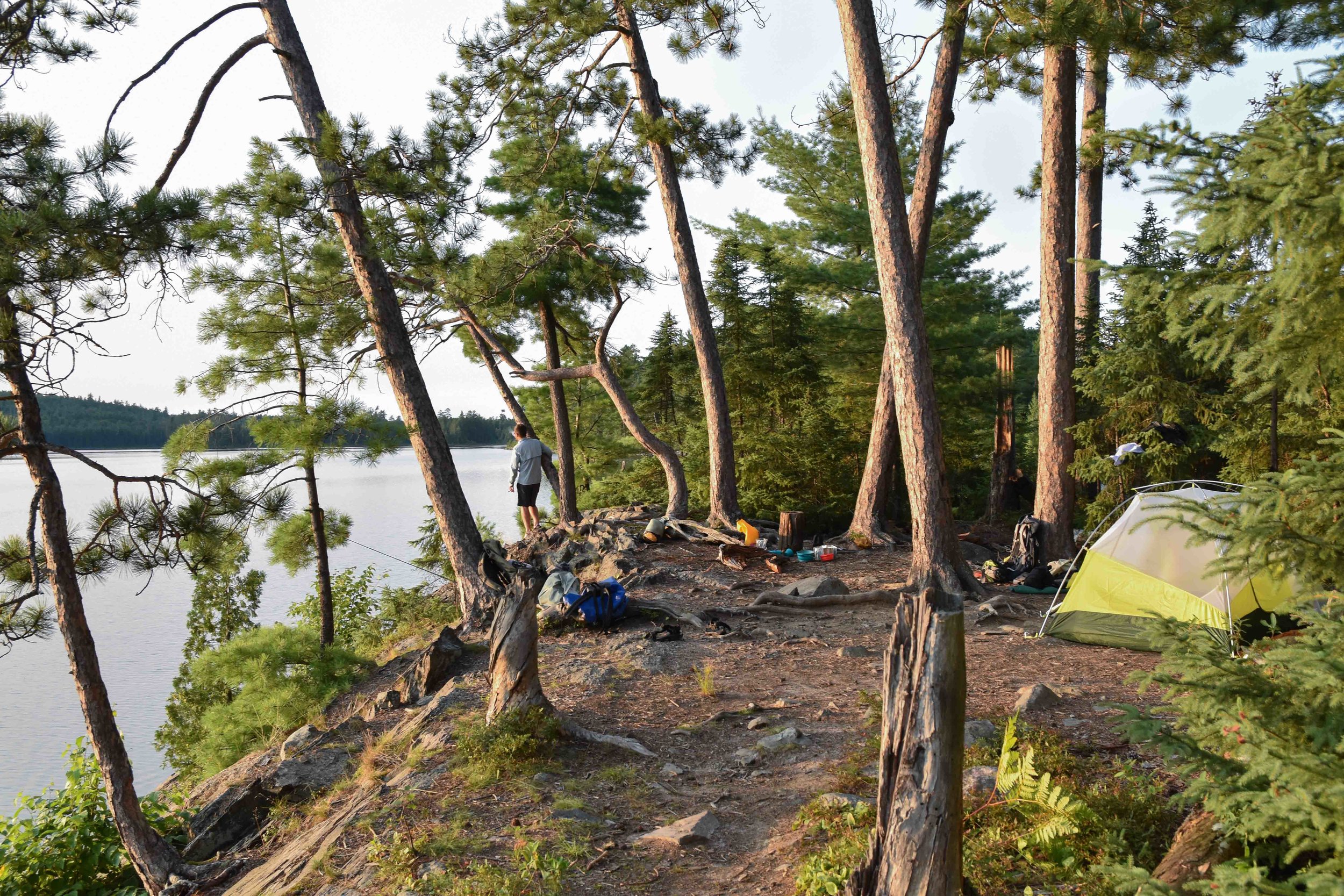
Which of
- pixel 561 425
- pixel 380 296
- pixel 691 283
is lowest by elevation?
pixel 561 425

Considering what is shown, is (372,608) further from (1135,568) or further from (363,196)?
(1135,568)


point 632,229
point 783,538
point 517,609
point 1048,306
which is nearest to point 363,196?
point 517,609

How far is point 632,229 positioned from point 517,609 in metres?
13.1

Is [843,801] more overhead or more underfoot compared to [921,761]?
more underfoot

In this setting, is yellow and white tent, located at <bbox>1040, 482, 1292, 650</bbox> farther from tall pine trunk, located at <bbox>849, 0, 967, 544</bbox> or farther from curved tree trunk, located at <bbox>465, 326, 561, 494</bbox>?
curved tree trunk, located at <bbox>465, 326, 561, 494</bbox>

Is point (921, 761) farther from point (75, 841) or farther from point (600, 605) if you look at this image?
point (75, 841)

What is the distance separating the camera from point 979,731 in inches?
191

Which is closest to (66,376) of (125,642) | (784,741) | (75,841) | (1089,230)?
(75,841)

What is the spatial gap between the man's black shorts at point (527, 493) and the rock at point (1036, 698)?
775 centimetres

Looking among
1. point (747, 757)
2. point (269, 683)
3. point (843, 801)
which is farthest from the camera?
point (269, 683)

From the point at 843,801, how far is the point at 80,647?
5751mm

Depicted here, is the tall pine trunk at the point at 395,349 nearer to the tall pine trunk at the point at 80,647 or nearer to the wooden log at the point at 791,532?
the tall pine trunk at the point at 80,647

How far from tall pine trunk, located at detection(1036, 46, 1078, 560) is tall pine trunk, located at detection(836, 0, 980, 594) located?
102 inches

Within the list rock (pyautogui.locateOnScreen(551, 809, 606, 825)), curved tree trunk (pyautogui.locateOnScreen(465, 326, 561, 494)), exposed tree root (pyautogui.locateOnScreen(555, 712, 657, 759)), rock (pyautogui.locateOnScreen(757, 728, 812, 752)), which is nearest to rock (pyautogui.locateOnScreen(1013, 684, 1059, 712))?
rock (pyautogui.locateOnScreen(757, 728, 812, 752))
